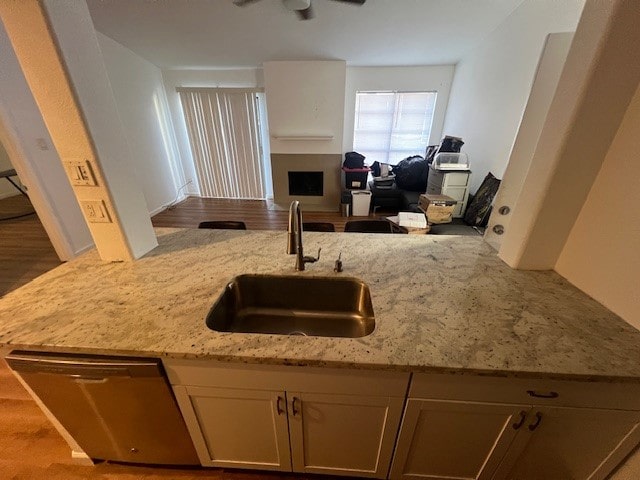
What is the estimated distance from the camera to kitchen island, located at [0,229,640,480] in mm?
767

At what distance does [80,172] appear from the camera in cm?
105

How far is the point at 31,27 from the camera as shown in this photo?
850 millimetres

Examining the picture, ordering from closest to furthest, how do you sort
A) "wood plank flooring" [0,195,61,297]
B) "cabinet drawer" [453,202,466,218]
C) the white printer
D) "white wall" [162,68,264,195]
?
"wood plank flooring" [0,195,61,297], "cabinet drawer" [453,202,466,218], the white printer, "white wall" [162,68,264,195]

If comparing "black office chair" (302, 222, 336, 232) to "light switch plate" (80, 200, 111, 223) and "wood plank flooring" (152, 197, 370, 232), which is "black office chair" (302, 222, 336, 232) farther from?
"wood plank flooring" (152, 197, 370, 232)

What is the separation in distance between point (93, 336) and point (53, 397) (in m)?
0.44

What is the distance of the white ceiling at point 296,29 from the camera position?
2.74m

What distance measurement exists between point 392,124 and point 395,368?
5.25m

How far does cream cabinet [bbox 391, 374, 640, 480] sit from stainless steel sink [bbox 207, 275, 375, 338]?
40cm

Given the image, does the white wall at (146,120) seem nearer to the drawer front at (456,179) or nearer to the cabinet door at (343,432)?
the cabinet door at (343,432)

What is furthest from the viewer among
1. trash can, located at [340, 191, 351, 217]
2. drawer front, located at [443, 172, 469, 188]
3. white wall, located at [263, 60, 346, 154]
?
trash can, located at [340, 191, 351, 217]

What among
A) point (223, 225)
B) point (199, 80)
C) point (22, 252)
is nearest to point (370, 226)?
point (223, 225)

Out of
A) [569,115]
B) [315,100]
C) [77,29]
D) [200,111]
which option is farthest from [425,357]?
[200,111]

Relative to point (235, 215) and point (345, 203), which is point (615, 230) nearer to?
point (345, 203)

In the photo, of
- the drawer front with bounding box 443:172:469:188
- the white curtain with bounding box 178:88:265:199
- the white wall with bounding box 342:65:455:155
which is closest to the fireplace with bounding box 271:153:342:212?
the white curtain with bounding box 178:88:265:199
